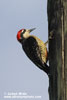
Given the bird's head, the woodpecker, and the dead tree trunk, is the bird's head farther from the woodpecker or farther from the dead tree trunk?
the dead tree trunk

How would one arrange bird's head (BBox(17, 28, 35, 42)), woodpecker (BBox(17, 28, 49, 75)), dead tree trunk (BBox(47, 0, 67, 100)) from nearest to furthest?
dead tree trunk (BBox(47, 0, 67, 100)) → woodpecker (BBox(17, 28, 49, 75)) → bird's head (BBox(17, 28, 35, 42))

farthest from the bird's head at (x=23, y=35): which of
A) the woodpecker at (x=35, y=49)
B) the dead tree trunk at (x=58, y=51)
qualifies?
the dead tree trunk at (x=58, y=51)

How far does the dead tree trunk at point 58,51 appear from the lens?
391 centimetres

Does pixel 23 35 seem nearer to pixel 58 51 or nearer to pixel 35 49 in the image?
pixel 35 49

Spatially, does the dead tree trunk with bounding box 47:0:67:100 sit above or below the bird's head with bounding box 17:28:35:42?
below

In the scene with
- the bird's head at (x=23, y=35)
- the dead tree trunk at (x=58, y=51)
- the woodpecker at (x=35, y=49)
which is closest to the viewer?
the dead tree trunk at (x=58, y=51)

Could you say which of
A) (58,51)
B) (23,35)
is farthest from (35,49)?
(58,51)

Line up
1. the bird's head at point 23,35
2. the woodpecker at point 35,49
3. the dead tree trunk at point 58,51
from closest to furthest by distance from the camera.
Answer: the dead tree trunk at point 58,51, the woodpecker at point 35,49, the bird's head at point 23,35

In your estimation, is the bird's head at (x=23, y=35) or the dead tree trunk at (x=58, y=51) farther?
the bird's head at (x=23, y=35)

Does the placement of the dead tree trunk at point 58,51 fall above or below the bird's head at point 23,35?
below

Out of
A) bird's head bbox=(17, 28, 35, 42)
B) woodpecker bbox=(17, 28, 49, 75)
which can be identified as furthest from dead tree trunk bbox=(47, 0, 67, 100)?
bird's head bbox=(17, 28, 35, 42)

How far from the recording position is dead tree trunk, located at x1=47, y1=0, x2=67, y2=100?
154 inches

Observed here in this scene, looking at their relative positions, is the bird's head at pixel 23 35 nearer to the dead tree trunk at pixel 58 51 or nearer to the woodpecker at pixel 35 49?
the woodpecker at pixel 35 49

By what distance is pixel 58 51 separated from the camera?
4070mm
